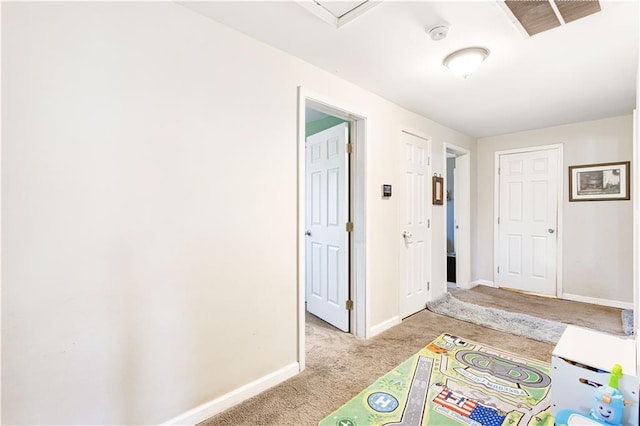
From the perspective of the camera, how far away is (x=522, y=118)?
3658 millimetres

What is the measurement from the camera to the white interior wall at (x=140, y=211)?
1218mm

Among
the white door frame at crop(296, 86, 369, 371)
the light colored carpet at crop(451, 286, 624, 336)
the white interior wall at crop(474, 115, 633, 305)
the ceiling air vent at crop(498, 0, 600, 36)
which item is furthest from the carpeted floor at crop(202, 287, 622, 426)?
the ceiling air vent at crop(498, 0, 600, 36)

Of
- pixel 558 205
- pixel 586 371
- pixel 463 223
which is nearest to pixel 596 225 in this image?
pixel 558 205

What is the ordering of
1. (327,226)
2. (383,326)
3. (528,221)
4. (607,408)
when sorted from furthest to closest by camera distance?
(528,221) → (327,226) → (383,326) → (607,408)

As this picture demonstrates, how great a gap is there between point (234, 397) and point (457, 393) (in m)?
1.44

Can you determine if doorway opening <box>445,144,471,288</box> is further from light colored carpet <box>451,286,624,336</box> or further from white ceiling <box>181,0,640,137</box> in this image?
white ceiling <box>181,0,640,137</box>

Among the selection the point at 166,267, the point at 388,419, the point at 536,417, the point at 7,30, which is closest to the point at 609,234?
the point at 536,417

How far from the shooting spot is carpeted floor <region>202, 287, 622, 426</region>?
177cm

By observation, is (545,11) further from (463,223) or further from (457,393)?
(463,223)

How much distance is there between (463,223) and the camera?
4.54 metres

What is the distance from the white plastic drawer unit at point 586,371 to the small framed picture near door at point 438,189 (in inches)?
85.8

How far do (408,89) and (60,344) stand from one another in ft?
9.77

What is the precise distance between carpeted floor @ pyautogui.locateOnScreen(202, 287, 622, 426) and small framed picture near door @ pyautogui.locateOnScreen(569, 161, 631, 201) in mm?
1389

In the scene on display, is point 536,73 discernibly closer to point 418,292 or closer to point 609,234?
point 418,292
